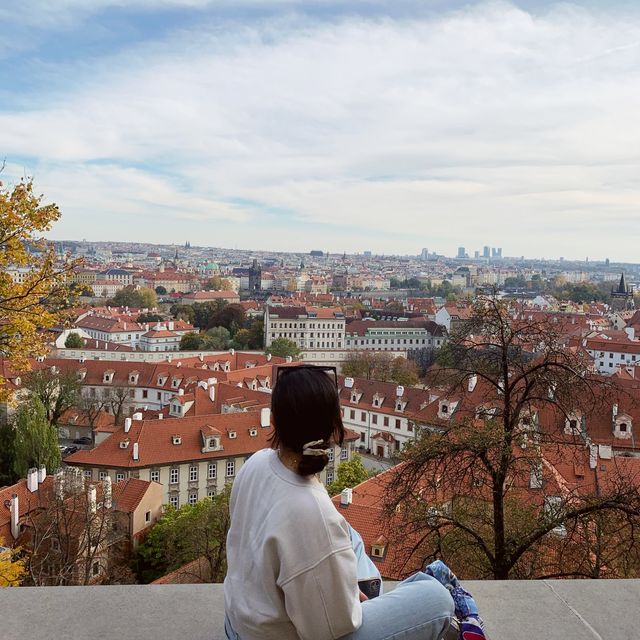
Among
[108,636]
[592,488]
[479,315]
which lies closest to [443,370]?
[479,315]

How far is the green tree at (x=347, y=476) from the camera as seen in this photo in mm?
22016

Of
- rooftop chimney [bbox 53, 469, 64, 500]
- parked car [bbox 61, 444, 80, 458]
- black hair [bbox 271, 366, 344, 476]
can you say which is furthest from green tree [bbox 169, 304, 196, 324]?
black hair [bbox 271, 366, 344, 476]

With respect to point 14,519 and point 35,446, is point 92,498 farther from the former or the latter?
point 35,446

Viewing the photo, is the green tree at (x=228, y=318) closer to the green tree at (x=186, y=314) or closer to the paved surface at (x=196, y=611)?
the green tree at (x=186, y=314)

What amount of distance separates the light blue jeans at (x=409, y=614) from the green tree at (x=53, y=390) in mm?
31970

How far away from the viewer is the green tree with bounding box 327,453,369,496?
2202 centimetres

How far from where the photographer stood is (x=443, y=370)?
8641mm

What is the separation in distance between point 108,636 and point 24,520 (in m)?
16.4

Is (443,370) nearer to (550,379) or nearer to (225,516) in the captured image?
(550,379)

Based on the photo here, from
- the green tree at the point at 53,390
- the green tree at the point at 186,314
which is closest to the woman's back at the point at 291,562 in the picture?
the green tree at the point at 53,390

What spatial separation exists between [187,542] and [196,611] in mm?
14327

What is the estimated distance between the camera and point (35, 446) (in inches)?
918

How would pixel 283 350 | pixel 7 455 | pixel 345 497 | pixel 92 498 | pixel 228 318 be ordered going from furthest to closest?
pixel 228 318 < pixel 283 350 < pixel 7 455 < pixel 92 498 < pixel 345 497

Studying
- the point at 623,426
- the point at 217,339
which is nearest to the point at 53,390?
the point at 623,426
